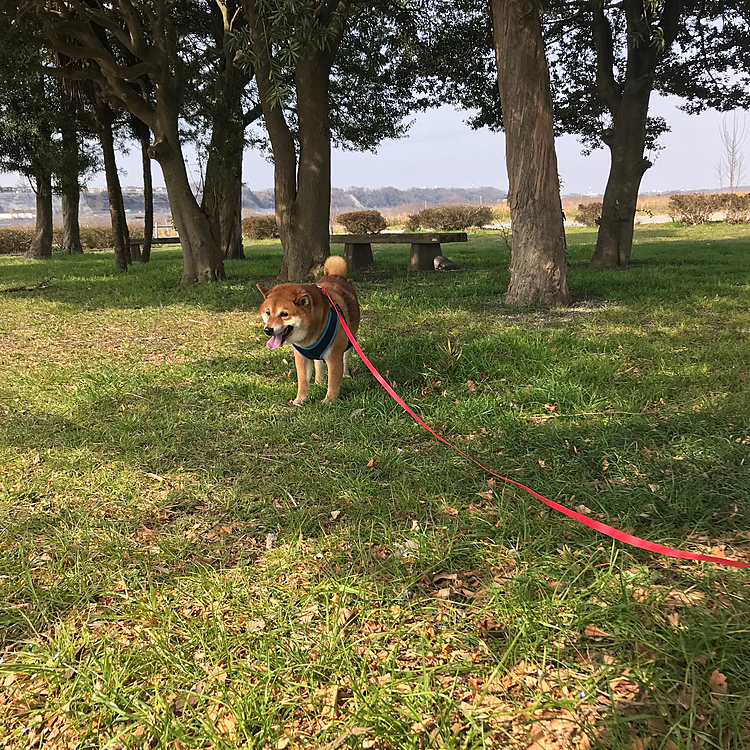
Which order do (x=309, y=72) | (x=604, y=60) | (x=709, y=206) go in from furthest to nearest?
(x=709, y=206)
(x=604, y=60)
(x=309, y=72)

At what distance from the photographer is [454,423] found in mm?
3975

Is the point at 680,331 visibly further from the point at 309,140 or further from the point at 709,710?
the point at 309,140

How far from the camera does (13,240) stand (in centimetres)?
2792

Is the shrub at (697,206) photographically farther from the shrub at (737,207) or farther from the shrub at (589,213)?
the shrub at (589,213)

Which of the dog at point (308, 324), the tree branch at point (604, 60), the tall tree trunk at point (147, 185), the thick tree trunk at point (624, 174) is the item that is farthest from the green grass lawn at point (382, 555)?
the tall tree trunk at point (147, 185)

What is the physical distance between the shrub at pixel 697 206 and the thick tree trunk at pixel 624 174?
20777 mm

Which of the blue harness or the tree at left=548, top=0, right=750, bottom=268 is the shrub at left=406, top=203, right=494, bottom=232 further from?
the blue harness

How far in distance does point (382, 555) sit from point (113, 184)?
1521cm

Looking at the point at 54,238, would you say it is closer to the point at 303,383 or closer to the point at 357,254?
the point at 357,254

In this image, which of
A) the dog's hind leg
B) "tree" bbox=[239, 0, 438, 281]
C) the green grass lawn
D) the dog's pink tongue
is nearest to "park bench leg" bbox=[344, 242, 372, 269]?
"tree" bbox=[239, 0, 438, 281]

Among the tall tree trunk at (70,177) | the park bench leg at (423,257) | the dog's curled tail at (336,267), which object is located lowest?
the dog's curled tail at (336,267)

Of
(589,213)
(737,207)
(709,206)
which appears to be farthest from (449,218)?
(737,207)

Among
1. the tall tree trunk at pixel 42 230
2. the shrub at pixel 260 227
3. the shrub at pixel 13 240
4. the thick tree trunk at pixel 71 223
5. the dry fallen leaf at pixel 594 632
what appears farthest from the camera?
the shrub at pixel 260 227

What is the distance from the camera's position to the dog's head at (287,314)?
12.9 ft
